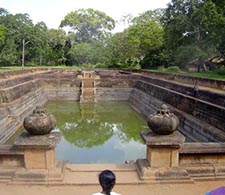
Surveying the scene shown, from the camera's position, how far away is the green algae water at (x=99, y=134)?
26.7ft

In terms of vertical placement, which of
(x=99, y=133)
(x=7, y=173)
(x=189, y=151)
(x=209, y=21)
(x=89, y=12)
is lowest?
(x=99, y=133)

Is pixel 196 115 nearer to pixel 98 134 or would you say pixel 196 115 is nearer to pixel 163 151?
pixel 98 134

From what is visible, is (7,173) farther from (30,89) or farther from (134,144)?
(30,89)

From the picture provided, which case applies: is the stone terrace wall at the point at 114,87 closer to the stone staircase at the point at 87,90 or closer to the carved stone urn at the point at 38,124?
the stone staircase at the point at 87,90

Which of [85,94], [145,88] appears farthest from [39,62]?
[145,88]

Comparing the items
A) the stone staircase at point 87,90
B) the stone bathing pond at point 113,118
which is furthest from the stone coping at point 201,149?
the stone staircase at point 87,90

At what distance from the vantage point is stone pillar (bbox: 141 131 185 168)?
13.4ft

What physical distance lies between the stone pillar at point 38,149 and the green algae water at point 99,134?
3.56 meters

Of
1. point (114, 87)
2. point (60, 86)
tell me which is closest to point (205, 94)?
point (114, 87)

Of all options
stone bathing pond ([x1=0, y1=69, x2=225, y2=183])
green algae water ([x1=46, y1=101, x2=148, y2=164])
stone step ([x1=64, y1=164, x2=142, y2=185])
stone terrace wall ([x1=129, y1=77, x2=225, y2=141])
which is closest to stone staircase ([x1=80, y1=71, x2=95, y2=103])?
stone bathing pond ([x1=0, y1=69, x2=225, y2=183])

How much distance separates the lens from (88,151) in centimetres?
855

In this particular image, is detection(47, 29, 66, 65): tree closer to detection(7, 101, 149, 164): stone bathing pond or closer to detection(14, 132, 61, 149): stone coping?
detection(7, 101, 149, 164): stone bathing pond

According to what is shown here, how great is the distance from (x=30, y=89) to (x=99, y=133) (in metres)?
7.89

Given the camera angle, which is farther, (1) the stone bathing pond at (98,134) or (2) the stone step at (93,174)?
(1) the stone bathing pond at (98,134)
